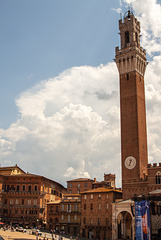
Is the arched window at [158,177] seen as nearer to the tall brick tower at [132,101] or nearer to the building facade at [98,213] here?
the tall brick tower at [132,101]

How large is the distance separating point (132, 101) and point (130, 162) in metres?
13.7

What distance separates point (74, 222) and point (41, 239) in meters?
17.6

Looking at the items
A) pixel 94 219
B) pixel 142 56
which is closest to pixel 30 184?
pixel 94 219

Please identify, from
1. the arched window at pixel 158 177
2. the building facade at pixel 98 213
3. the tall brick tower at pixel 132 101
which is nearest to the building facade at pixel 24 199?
the building facade at pixel 98 213

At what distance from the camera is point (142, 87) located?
74250mm

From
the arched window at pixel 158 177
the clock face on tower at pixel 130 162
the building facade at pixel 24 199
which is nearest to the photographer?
the arched window at pixel 158 177

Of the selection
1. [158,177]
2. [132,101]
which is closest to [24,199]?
[158,177]

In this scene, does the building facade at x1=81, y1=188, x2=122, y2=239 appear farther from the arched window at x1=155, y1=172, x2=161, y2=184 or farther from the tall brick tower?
the arched window at x1=155, y1=172, x2=161, y2=184

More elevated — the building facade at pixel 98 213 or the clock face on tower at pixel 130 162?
the clock face on tower at pixel 130 162

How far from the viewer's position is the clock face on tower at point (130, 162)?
66294 millimetres

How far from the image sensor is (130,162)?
220ft

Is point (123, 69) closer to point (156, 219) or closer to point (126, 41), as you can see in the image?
point (126, 41)

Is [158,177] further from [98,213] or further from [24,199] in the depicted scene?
[24,199]

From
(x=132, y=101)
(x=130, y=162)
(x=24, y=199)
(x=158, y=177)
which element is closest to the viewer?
(x=158, y=177)
